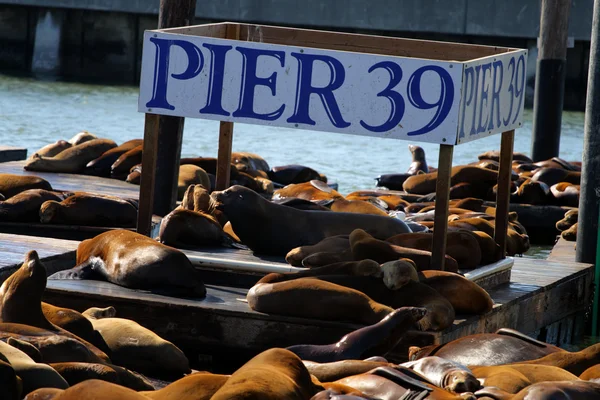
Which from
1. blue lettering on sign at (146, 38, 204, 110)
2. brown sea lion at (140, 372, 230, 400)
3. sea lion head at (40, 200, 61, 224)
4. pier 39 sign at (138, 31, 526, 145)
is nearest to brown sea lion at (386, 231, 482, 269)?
pier 39 sign at (138, 31, 526, 145)

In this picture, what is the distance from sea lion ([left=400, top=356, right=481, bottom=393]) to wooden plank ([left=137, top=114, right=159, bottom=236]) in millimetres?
2779

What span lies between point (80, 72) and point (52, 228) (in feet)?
75.8

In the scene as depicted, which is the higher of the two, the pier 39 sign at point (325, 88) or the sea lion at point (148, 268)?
the pier 39 sign at point (325, 88)

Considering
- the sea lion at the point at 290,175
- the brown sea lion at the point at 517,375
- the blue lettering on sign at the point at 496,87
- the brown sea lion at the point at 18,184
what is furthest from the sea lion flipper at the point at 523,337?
the sea lion at the point at 290,175

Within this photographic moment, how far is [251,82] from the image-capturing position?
6.84 metres

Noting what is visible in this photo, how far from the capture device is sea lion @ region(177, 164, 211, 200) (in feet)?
32.9

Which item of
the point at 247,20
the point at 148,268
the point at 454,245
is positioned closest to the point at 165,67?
the point at 148,268

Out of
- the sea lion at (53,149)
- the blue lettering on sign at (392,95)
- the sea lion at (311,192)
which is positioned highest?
the blue lettering on sign at (392,95)

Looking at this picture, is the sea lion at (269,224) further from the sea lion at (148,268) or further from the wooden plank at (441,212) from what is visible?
the sea lion at (148,268)

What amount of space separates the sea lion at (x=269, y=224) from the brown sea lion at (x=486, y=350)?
161 cm

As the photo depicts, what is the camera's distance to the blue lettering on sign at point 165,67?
693 centimetres

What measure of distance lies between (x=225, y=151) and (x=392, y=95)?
1991mm

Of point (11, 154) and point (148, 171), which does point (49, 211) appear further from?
point (11, 154)

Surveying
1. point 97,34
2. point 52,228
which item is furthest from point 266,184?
point 97,34
